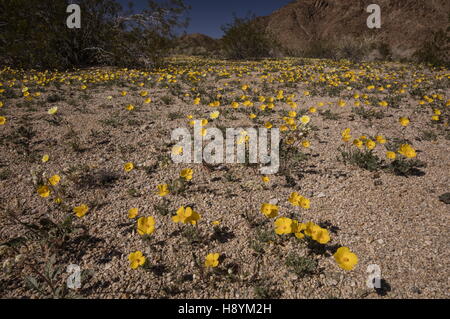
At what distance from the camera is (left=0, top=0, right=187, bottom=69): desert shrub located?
1109cm

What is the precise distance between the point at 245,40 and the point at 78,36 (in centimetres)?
1205

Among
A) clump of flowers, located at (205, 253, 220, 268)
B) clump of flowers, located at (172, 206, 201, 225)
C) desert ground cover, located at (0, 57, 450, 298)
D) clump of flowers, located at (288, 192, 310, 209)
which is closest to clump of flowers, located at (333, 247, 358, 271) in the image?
desert ground cover, located at (0, 57, 450, 298)

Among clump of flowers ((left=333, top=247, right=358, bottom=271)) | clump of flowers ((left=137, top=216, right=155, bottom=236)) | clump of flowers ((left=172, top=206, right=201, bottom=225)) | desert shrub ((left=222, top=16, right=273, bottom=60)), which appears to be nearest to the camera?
clump of flowers ((left=333, top=247, right=358, bottom=271))

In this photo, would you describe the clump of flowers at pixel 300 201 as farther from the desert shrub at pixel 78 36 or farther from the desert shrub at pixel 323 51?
the desert shrub at pixel 323 51

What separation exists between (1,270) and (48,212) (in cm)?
84

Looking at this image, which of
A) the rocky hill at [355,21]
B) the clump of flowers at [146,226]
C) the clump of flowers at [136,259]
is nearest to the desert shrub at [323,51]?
the rocky hill at [355,21]

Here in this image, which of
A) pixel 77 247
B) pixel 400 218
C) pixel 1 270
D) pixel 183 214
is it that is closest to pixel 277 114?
pixel 400 218

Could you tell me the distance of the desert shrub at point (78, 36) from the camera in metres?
11.1

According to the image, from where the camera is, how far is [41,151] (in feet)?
14.5

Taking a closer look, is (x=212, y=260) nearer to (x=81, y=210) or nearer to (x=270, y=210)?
(x=270, y=210)

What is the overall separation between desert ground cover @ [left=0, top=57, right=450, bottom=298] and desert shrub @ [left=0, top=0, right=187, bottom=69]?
7753 millimetres

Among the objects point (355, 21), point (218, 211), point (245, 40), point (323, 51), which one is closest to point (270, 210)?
point (218, 211)

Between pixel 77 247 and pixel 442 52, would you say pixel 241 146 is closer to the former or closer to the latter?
pixel 77 247

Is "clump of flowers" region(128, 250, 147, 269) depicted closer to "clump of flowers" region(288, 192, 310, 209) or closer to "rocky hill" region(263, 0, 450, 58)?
Result: "clump of flowers" region(288, 192, 310, 209)
